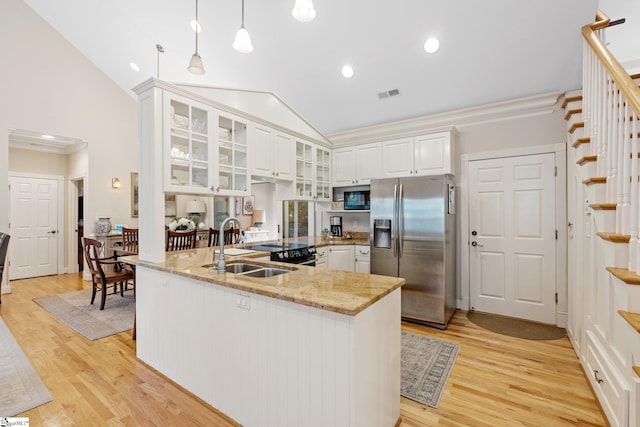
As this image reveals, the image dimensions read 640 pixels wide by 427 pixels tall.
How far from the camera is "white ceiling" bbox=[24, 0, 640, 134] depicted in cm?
284

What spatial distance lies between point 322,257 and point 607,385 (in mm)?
2771

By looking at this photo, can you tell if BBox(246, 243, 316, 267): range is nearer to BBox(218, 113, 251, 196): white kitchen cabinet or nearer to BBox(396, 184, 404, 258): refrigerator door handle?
BBox(218, 113, 251, 196): white kitchen cabinet

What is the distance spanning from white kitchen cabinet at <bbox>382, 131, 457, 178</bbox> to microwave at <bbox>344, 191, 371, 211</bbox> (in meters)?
0.51

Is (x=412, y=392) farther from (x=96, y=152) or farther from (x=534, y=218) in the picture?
(x=96, y=152)

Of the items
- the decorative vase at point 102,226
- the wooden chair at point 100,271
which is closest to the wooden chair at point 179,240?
the wooden chair at point 100,271

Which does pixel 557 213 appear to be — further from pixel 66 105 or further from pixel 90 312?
pixel 66 105

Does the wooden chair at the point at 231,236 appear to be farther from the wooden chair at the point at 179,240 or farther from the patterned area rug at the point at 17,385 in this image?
the patterned area rug at the point at 17,385

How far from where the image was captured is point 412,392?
2.17 m

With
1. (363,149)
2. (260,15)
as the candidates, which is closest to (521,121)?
(363,149)

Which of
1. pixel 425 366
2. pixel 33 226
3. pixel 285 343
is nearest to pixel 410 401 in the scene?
pixel 425 366

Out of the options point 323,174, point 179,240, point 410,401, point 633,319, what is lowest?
point 410,401

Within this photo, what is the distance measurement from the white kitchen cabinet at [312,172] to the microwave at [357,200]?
1.03 feet

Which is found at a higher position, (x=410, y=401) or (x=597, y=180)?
(x=597, y=180)

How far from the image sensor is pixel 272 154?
3629 mm
